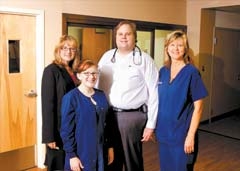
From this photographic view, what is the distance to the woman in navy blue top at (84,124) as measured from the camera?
1.87 m

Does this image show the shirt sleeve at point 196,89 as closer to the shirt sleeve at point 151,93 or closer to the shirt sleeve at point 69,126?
the shirt sleeve at point 151,93

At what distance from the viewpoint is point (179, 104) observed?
2.10m

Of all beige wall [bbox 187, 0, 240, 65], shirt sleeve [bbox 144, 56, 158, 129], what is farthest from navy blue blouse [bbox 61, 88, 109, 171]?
beige wall [bbox 187, 0, 240, 65]

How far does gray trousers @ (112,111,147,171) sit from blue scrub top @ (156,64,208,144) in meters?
0.18

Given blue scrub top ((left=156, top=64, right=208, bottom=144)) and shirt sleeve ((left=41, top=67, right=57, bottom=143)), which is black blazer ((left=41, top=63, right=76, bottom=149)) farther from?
blue scrub top ((left=156, top=64, right=208, bottom=144))

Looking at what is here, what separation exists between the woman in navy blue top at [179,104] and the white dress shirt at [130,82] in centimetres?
7

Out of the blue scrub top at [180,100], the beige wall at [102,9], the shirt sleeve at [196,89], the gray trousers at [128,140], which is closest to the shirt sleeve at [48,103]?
the gray trousers at [128,140]

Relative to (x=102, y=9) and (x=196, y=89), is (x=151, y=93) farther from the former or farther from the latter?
(x=102, y=9)

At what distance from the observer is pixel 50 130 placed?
2172 millimetres

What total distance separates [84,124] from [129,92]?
437 mm

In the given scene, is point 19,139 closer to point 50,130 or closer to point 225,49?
point 50,130

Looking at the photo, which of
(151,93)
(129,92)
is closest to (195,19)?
(151,93)

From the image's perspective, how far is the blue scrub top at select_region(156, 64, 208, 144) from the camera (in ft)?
6.86

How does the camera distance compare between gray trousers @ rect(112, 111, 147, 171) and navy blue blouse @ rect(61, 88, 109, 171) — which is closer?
navy blue blouse @ rect(61, 88, 109, 171)
